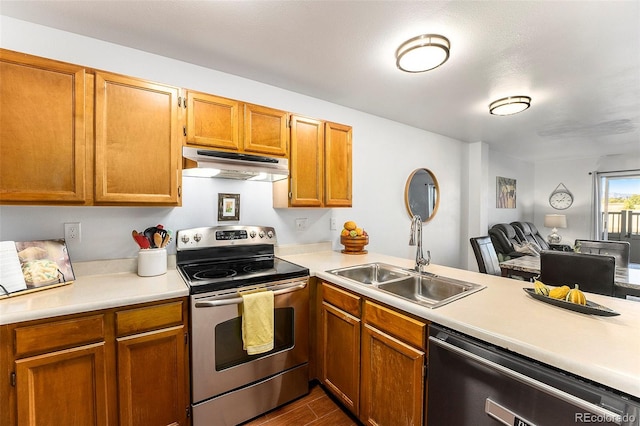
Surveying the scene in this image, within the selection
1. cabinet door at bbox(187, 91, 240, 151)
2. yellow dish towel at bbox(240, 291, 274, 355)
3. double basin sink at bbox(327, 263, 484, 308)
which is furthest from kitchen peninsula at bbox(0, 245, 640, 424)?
cabinet door at bbox(187, 91, 240, 151)

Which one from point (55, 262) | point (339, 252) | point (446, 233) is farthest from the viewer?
point (446, 233)

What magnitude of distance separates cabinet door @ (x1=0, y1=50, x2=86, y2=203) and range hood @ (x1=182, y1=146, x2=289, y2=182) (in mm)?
548

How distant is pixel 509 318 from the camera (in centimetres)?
105

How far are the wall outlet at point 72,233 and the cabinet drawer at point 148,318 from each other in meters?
0.73

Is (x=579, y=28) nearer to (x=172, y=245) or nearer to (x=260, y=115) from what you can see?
(x=260, y=115)

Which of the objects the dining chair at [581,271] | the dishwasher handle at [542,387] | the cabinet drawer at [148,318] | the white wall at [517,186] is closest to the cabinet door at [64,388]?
the cabinet drawer at [148,318]

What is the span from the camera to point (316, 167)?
2277 millimetres

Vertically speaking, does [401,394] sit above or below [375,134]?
below

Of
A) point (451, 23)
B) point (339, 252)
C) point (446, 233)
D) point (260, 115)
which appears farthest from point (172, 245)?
point (446, 233)

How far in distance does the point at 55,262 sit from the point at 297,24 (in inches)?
77.3

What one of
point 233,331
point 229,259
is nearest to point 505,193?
point 229,259

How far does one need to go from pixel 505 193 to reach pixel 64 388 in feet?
21.7

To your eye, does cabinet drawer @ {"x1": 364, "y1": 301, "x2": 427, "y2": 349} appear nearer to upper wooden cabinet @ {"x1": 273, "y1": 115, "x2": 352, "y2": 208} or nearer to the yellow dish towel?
the yellow dish towel

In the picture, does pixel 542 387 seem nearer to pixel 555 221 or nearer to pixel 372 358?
pixel 372 358
